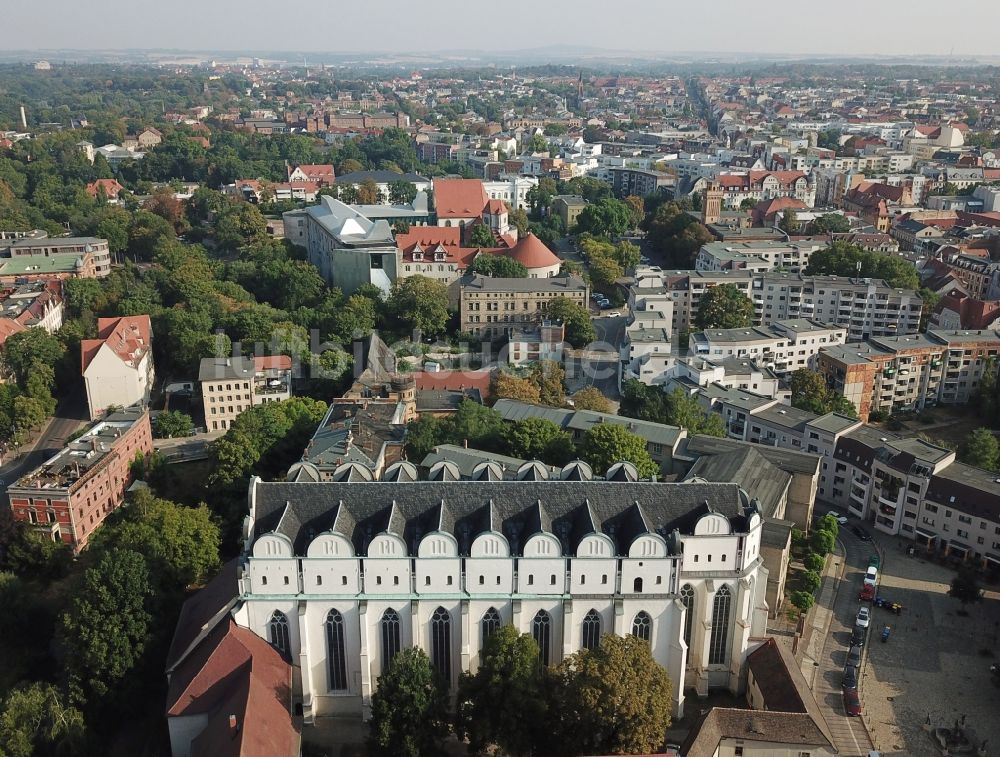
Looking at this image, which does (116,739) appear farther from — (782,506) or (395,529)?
(782,506)

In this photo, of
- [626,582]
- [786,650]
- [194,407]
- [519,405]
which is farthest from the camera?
[194,407]

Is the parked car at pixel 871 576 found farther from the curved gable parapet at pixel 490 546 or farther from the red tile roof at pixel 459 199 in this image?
the red tile roof at pixel 459 199

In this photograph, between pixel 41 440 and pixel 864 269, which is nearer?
pixel 41 440

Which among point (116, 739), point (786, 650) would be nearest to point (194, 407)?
point (116, 739)

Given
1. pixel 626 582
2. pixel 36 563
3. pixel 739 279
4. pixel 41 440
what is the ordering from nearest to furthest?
pixel 626 582
pixel 36 563
pixel 41 440
pixel 739 279

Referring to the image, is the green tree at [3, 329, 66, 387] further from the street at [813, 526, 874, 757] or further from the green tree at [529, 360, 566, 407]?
the street at [813, 526, 874, 757]

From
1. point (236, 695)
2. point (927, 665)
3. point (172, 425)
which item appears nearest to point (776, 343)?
point (927, 665)

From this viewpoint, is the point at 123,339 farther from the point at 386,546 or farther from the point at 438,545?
the point at 438,545
